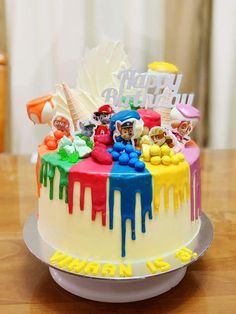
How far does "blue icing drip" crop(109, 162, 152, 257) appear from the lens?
816 mm

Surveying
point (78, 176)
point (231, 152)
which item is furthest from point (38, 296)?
point (231, 152)

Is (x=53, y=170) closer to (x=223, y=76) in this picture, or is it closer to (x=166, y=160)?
(x=166, y=160)

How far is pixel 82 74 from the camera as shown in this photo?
1131 mm

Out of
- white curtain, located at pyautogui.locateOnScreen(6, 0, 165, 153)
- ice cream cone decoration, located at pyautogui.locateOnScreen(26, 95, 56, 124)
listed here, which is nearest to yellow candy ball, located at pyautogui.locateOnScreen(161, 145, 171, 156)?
ice cream cone decoration, located at pyautogui.locateOnScreen(26, 95, 56, 124)

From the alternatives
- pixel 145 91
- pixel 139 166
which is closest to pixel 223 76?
pixel 145 91

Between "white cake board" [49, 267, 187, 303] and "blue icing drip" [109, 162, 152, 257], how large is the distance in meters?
0.08

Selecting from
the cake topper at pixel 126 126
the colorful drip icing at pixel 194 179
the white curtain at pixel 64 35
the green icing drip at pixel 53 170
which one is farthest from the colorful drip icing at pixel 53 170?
the white curtain at pixel 64 35

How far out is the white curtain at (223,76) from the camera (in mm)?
1927

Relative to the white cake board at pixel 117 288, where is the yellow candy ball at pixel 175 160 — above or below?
above

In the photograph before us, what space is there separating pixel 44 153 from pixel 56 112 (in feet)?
0.35

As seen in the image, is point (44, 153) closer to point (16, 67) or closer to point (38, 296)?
point (38, 296)

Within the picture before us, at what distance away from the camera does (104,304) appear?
0.87m

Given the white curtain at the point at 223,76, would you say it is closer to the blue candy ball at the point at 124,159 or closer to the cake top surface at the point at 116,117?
the cake top surface at the point at 116,117

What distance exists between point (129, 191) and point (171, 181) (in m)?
0.08
